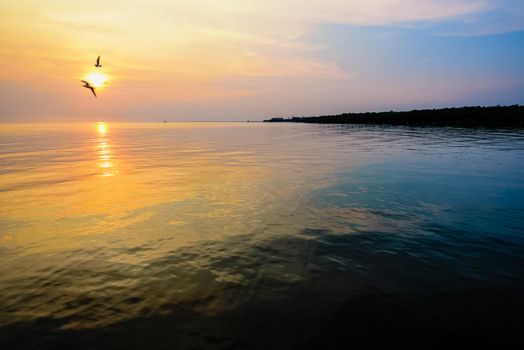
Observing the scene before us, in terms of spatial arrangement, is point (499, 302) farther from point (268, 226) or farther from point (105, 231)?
point (105, 231)

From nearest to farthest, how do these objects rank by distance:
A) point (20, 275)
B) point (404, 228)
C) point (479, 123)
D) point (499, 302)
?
point (499, 302) → point (20, 275) → point (404, 228) → point (479, 123)

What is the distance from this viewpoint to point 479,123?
358ft

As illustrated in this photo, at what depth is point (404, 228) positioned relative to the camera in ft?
38.3

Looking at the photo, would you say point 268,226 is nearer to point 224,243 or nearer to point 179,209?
point 224,243

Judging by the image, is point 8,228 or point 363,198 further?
point 363,198

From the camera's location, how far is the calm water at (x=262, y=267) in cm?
610

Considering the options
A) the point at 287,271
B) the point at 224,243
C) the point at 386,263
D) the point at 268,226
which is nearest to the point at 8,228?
the point at 224,243

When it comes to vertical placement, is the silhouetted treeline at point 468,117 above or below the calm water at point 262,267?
above

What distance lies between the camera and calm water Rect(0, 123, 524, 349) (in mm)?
6098

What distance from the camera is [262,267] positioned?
879cm

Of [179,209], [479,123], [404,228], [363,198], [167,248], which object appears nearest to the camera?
A: [167,248]

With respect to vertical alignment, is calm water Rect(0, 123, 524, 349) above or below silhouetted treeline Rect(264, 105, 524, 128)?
below

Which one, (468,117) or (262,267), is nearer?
(262,267)

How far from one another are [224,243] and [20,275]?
5.58m
